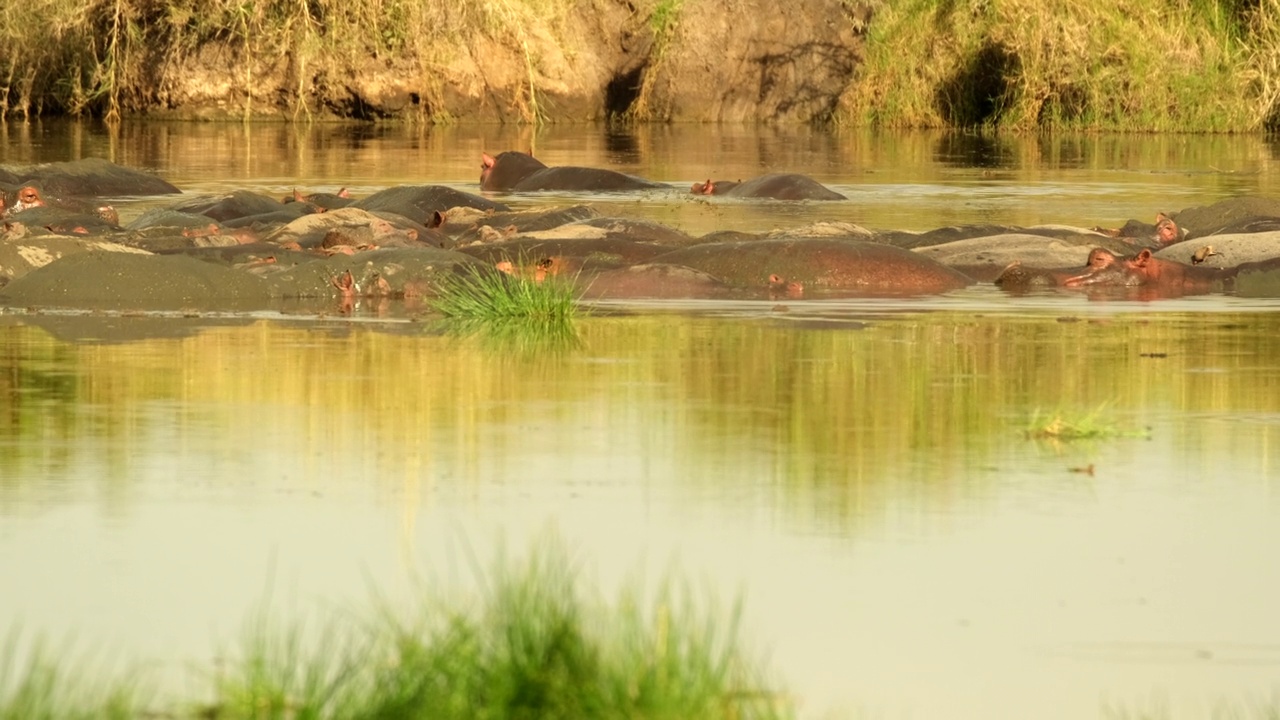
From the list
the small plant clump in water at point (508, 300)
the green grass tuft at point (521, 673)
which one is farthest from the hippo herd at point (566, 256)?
the green grass tuft at point (521, 673)

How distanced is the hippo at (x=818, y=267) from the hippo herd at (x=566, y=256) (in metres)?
0.01

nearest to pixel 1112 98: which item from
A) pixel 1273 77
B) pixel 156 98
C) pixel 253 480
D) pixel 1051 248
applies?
→ pixel 1273 77

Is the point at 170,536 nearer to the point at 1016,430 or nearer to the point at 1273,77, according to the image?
the point at 1016,430

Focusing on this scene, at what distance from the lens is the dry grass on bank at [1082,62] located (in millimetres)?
32062

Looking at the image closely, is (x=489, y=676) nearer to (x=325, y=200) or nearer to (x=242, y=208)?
(x=242, y=208)

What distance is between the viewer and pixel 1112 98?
108ft

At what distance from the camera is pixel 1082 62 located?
32312 millimetres

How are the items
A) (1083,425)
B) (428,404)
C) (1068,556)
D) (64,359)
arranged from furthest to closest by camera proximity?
(64,359)
(428,404)
(1083,425)
(1068,556)

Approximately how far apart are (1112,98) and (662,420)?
26983 mm

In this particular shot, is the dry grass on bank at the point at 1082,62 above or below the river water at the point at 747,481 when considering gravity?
above

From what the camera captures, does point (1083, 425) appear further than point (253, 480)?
Yes

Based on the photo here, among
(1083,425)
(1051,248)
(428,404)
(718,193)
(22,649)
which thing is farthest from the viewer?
(718,193)

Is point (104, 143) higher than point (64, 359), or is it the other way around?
point (104, 143)

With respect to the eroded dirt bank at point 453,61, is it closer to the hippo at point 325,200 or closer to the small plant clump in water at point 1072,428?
the hippo at point 325,200
